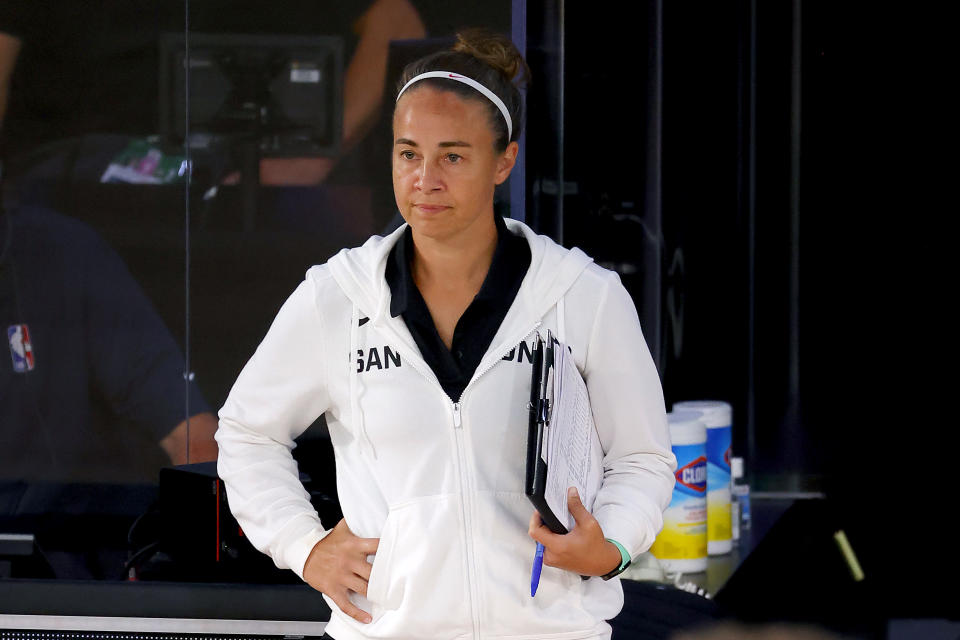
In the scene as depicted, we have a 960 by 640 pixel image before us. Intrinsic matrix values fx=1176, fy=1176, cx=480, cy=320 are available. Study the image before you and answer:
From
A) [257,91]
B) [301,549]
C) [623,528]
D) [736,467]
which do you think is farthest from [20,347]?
[623,528]

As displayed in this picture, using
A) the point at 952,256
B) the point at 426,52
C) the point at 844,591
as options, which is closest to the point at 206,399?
the point at 426,52

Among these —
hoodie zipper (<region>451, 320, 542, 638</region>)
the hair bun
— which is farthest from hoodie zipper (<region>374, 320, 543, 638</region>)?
the hair bun

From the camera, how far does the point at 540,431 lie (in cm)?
129

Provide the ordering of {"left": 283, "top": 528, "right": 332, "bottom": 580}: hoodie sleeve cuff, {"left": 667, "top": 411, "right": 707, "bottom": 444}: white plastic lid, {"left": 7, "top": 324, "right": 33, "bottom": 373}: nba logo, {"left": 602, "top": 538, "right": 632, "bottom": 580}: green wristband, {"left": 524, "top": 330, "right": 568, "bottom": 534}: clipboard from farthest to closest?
1. {"left": 7, "top": 324, "right": 33, "bottom": 373}: nba logo
2. {"left": 667, "top": 411, "right": 707, "bottom": 444}: white plastic lid
3. {"left": 283, "top": 528, "right": 332, "bottom": 580}: hoodie sleeve cuff
4. {"left": 602, "top": 538, "right": 632, "bottom": 580}: green wristband
5. {"left": 524, "top": 330, "right": 568, "bottom": 534}: clipboard

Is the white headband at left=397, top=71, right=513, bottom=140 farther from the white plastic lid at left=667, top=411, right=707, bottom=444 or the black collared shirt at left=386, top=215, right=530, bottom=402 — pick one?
the white plastic lid at left=667, top=411, right=707, bottom=444

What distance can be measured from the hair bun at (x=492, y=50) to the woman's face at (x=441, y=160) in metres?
0.07

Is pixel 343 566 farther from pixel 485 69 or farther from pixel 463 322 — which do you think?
pixel 485 69

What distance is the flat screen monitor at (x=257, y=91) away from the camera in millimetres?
2695

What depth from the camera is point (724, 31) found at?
10.4 feet

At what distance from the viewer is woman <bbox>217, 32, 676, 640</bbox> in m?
1.42

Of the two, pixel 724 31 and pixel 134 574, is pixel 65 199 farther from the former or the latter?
pixel 724 31

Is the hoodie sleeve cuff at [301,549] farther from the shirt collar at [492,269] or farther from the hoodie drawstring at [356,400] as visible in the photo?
the shirt collar at [492,269]

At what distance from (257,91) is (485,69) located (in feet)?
4.36

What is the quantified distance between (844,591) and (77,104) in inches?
80.4
